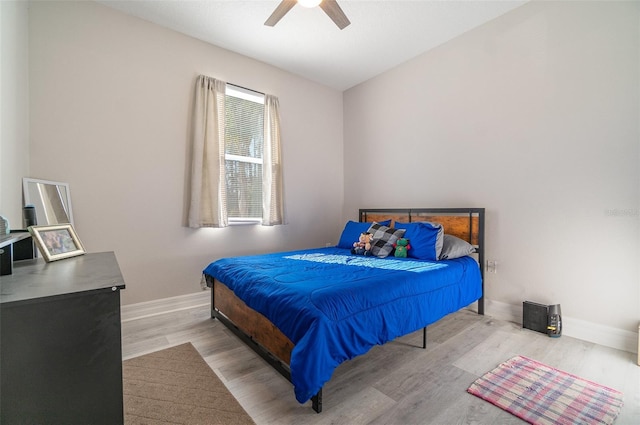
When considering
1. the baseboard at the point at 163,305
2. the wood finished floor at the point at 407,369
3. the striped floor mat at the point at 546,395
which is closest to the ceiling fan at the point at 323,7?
the wood finished floor at the point at 407,369

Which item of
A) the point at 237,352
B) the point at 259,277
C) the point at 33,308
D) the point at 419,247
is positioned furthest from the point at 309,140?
the point at 33,308

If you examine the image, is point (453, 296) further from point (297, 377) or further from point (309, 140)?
point (309, 140)

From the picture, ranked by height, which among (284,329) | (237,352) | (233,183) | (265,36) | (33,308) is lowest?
(237,352)

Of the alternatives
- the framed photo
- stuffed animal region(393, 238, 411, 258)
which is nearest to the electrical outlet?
stuffed animal region(393, 238, 411, 258)

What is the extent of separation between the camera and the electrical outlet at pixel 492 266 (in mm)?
2959

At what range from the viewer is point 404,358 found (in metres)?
2.07

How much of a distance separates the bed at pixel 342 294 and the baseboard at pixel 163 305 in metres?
0.61

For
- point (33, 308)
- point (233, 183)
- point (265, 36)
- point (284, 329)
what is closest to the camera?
point (33, 308)

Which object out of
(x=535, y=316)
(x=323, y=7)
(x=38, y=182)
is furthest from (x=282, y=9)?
(x=535, y=316)

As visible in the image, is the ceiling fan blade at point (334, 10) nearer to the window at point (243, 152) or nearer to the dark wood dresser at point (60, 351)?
the window at point (243, 152)

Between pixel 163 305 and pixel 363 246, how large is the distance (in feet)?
7.41

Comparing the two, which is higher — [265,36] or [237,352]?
[265,36]

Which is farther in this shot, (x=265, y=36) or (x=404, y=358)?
(x=265, y=36)

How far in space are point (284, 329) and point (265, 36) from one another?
3124 millimetres
